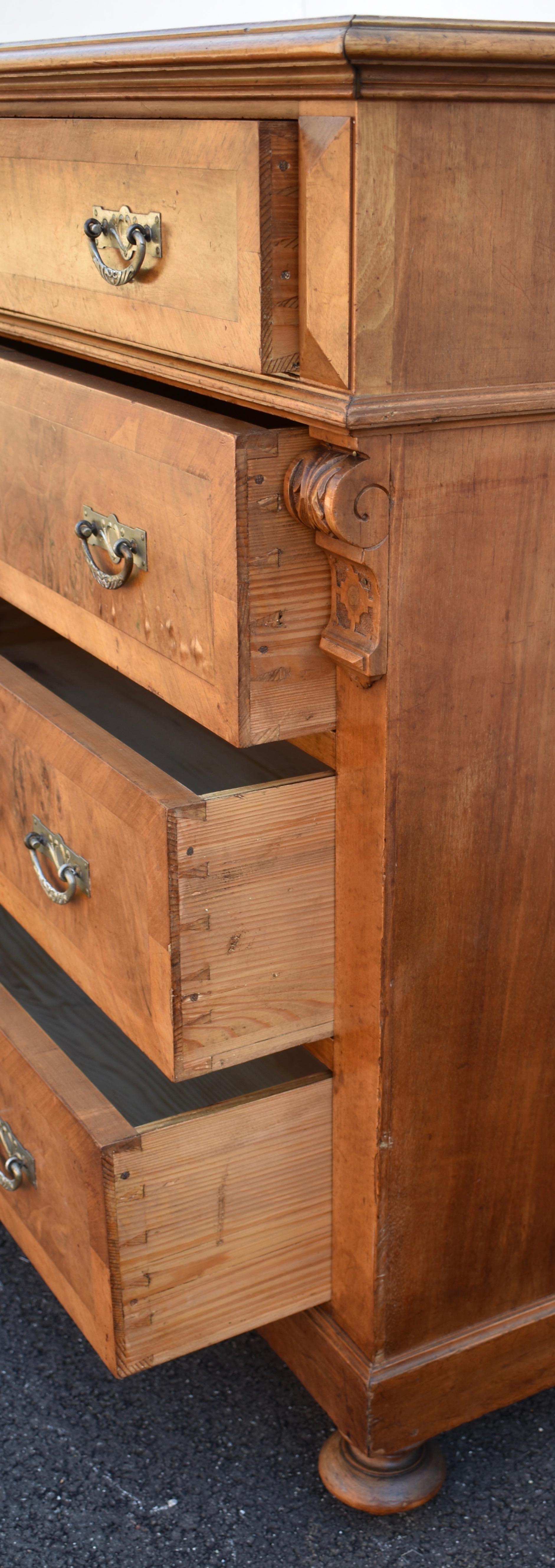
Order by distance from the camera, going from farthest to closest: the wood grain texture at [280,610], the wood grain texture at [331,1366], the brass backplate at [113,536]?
the wood grain texture at [331,1366] → the brass backplate at [113,536] → the wood grain texture at [280,610]

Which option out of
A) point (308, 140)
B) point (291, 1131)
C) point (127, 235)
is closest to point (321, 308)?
point (308, 140)

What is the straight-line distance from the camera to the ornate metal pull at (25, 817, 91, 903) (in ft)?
2.86

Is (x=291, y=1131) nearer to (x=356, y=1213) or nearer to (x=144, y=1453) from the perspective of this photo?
(x=356, y=1213)

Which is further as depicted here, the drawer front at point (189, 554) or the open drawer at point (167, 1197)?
the open drawer at point (167, 1197)

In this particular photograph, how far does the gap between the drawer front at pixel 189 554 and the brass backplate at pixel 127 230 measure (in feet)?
0.26

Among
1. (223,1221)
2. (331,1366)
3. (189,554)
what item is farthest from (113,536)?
(331,1366)

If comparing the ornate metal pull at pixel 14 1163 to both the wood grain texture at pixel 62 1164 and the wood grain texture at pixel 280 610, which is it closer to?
the wood grain texture at pixel 62 1164

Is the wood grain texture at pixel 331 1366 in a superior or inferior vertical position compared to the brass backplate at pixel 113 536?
inferior

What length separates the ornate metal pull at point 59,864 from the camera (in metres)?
0.87

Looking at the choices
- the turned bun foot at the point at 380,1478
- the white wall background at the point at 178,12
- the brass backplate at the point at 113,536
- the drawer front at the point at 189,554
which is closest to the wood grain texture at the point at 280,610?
the drawer front at the point at 189,554

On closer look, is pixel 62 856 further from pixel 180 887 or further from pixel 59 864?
pixel 180 887

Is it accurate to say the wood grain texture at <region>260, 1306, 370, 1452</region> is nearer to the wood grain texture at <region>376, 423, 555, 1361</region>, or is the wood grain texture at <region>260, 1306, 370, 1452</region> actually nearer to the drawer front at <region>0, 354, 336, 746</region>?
the wood grain texture at <region>376, 423, 555, 1361</region>

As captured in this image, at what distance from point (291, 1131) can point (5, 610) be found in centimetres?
63

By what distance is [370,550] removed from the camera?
0.67 m
